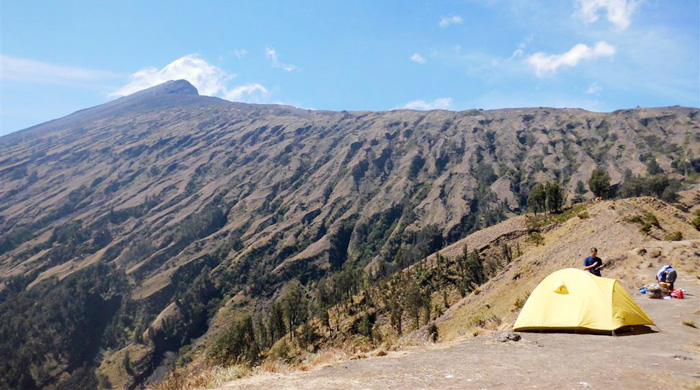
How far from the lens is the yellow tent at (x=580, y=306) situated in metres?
16.0

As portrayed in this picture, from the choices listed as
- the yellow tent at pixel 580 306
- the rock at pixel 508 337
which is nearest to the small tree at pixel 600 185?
the yellow tent at pixel 580 306

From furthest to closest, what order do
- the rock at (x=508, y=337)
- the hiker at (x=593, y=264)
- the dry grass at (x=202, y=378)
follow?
the hiker at (x=593, y=264)
the rock at (x=508, y=337)
the dry grass at (x=202, y=378)

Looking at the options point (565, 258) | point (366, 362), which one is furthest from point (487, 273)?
point (366, 362)

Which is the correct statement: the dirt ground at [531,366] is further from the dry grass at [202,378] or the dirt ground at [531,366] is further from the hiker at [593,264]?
the hiker at [593,264]

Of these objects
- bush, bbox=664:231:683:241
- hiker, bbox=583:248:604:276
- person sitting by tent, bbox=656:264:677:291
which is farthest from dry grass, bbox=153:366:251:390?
bush, bbox=664:231:683:241

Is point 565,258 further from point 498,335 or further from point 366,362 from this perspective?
point 366,362

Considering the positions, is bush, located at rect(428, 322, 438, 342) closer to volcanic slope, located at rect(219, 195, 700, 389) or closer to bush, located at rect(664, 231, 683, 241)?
volcanic slope, located at rect(219, 195, 700, 389)

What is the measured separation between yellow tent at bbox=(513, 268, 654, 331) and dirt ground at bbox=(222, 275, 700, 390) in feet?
1.85

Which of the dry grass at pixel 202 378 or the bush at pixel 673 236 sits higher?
the dry grass at pixel 202 378

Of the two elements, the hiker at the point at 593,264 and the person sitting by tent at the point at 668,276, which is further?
the person sitting by tent at the point at 668,276

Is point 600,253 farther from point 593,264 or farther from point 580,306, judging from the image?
point 580,306

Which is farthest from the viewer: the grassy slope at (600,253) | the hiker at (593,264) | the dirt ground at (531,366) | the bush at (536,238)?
the bush at (536,238)

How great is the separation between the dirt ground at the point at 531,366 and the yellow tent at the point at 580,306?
22.1 inches

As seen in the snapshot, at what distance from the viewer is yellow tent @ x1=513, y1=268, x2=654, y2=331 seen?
16016mm
